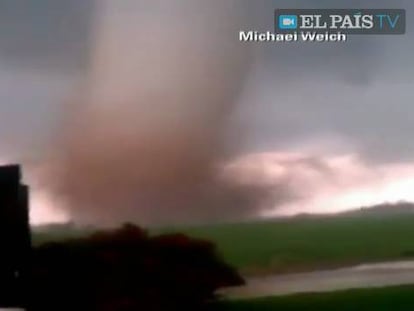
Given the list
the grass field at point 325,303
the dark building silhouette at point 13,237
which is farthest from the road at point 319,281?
the dark building silhouette at point 13,237

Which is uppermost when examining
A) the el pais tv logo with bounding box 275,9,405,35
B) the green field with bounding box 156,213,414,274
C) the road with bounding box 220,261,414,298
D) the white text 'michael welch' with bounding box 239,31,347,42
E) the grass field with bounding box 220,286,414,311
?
the el pais tv logo with bounding box 275,9,405,35

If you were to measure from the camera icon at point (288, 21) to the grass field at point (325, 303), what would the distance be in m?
0.46

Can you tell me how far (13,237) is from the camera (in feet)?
4.00

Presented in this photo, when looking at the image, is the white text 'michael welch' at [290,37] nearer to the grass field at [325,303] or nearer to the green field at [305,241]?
the green field at [305,241]

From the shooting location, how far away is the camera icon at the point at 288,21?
122cm

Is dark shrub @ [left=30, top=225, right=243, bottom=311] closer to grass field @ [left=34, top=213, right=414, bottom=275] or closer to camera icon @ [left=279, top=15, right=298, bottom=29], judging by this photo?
grass field @ [left=34, top=213, right=414, bottom=275]

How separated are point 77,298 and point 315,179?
0.45 meters

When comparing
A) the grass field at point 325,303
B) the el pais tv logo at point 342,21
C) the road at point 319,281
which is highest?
the el pais tv logo at point 342,21

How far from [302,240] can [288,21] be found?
37cm

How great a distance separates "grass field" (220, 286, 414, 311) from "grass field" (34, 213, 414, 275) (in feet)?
0.17

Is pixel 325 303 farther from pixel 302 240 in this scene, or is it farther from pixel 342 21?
pixel 342 21

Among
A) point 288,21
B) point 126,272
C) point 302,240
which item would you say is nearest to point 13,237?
point 126,272

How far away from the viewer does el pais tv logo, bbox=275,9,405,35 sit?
122 centimetres

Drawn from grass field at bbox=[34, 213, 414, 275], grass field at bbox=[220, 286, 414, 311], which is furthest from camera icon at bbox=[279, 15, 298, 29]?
grass field at bbox=[220, 286, 414, 311]
